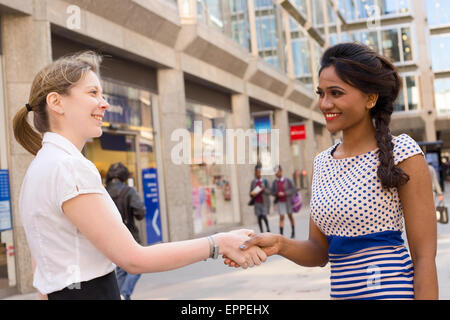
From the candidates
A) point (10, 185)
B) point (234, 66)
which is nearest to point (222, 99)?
point (234, 66)

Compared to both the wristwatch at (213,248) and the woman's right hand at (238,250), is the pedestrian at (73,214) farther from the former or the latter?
the woman's right hand at (238,250)

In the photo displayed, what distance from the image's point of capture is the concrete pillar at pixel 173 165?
1398 cm

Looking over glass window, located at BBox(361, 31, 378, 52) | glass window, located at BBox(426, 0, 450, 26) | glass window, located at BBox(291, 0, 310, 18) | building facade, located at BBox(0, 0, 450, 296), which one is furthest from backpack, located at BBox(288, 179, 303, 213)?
glass window, located at BBox(426, 0, 450, 26)

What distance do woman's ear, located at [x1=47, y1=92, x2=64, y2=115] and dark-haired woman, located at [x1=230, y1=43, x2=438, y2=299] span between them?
98cm

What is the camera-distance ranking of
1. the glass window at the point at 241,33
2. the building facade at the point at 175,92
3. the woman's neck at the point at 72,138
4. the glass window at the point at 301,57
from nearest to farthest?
the woman's neck at the point at 72,138 → the building facade at the point at 175,92 → the glass window at the point at 241,33 → the glass window at the point at 301,57

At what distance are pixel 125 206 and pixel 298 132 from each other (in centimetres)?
1994

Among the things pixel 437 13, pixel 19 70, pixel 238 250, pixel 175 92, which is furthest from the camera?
pixel 437 13

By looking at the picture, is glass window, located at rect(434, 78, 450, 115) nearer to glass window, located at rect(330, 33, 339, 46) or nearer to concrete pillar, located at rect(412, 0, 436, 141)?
concrete pillar, located at rect(412, 0, 436, 141)

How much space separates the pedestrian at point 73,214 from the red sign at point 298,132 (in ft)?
79.7

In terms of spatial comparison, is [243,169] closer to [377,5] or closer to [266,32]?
[266,32]

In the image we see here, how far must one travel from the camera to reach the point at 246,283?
8.34 metres

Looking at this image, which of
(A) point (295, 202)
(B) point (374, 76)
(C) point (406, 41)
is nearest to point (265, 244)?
(B) point (374, 76)

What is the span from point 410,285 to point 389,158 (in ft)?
1.70

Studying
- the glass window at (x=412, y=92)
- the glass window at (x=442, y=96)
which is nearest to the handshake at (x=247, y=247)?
the glass window at (x=412, y=92)
